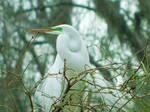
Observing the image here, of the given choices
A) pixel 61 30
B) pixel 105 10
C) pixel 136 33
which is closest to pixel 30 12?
pixel 105 10

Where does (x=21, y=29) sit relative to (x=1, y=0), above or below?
below

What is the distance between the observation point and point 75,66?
→ 61.4 inches

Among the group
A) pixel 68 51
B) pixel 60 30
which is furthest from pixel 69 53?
pixel 60 30

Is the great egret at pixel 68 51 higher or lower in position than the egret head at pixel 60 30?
lower

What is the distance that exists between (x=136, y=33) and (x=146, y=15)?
26 centimetres

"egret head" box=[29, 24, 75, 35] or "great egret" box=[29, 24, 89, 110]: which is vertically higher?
"egret head" box=[29, 24, 75, 35]

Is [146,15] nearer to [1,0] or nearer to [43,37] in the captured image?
[43,37]

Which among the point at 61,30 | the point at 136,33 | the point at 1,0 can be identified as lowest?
the point at 136,33

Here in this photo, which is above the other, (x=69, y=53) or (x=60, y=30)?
(x=60, y=30)

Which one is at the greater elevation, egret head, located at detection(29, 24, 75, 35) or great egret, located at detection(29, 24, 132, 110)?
egret head, located at detection(29, 24, 75, 35)

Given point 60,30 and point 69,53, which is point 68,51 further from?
point 60,30

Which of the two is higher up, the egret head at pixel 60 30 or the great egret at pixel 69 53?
the egret head at pixel 60 30

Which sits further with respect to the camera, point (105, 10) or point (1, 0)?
point (105, 10)

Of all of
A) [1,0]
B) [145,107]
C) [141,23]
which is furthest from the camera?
[141,23]
